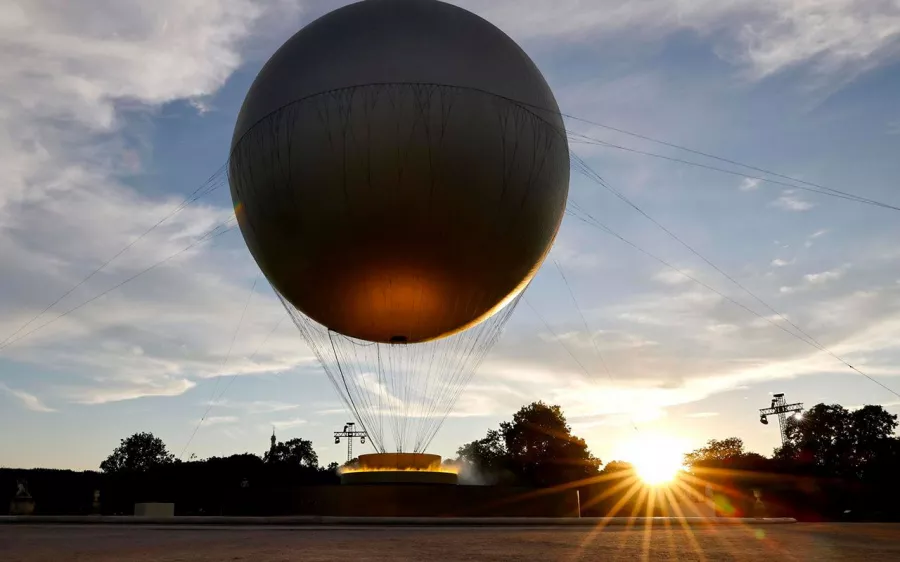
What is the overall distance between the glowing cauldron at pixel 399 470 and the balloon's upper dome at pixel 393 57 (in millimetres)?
11444

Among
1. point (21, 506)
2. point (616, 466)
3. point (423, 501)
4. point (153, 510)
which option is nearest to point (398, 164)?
point (423, 501)

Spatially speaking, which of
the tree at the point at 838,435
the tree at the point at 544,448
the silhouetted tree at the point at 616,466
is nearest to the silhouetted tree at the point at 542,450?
the tree at the point at 544,448

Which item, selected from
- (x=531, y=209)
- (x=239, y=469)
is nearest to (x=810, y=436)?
(x=239, y=469)

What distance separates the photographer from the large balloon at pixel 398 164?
15.9 meters

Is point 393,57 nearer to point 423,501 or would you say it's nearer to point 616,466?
point 423,501

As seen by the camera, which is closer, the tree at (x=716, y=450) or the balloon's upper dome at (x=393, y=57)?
the balloon's upper dome at (x=393, y=57)

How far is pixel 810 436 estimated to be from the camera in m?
103

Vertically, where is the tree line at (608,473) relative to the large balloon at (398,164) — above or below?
below

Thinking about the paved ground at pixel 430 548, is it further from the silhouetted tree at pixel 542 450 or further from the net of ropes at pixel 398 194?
the silhouetted tree at pixel 542 450

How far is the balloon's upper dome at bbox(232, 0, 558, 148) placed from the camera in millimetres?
16391

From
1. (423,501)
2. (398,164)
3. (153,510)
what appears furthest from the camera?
(153,510)

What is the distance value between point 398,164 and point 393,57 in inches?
118

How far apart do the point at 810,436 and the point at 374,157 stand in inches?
4292

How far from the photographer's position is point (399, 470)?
71.0 feet
